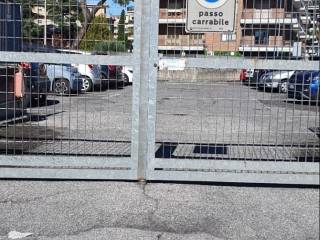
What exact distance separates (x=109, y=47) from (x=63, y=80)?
1464mm

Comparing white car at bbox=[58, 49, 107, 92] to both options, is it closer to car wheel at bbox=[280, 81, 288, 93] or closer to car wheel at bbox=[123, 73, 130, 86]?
car wheel at bbox=[123, 73, 130, 86]

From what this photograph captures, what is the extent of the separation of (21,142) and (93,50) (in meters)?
2.15

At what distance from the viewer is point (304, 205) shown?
215 inches

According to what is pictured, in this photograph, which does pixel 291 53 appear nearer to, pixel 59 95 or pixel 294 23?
pixel 294 23

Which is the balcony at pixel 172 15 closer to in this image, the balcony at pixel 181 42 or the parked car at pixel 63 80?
the balcony at pixel 181 42

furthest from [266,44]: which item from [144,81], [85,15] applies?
[85,15]

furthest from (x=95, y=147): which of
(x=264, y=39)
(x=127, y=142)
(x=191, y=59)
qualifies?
(x=264, y=39)

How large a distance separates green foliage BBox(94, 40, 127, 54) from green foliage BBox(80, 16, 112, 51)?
2.0 inches

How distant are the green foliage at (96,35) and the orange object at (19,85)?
5.73 feet

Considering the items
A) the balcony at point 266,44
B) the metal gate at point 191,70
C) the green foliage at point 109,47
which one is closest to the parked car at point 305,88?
the metal gate at point 191,70

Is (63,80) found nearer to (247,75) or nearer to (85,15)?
(85,15)

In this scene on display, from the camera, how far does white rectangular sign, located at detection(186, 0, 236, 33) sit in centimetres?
565

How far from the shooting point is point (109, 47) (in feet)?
19.4

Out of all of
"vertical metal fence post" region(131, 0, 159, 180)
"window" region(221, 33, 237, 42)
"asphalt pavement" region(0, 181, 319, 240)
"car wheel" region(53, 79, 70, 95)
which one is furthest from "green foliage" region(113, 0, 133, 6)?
"asphalt pavement" region(0, 181, 319, 240)
